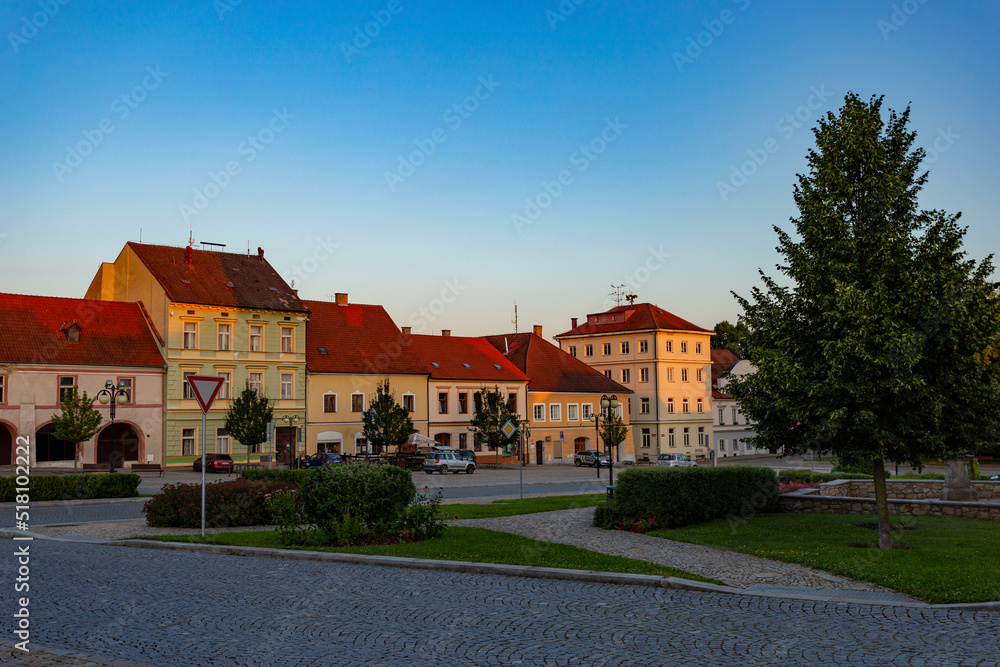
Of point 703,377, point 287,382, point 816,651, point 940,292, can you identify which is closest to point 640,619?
point 816,651

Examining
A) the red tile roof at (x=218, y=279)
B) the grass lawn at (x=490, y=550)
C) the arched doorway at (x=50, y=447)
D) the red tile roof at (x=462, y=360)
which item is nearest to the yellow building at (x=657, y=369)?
the red tile roof at (x=462, y=360)

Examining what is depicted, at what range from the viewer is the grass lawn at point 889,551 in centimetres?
1092

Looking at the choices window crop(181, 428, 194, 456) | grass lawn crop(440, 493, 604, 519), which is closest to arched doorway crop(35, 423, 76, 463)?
window crop(181, 428, 194, 456)

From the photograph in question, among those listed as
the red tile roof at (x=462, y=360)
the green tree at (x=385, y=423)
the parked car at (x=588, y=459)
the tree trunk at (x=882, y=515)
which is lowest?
the parked car at (x=588, y=459)

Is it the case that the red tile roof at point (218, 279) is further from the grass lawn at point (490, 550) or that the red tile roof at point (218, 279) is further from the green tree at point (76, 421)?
the grass lawn at point (490, 550)

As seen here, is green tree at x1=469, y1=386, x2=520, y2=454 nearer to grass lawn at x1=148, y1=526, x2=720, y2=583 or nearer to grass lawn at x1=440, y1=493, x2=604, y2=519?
grass lawn at x1=440, y1=493, x2=604, y2=519

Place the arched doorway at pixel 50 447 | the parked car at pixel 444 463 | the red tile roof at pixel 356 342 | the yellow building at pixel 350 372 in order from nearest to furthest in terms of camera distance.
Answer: the arched doorway at pixel 50 447, the parked car at pixel 444 463, the yellow building at pixel 350 372, the red tile roof at pixel 356 342

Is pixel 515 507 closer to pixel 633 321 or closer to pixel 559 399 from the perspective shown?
pixel 559 399

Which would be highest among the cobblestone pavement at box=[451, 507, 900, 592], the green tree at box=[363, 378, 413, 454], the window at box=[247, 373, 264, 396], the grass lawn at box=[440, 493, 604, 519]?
the window at box=[247, 373, 264, 396]

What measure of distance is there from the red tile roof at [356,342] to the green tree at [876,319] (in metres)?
48.3

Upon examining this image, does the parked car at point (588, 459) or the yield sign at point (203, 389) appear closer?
the yield sign at point (203, 389)

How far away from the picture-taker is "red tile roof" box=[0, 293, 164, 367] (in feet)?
161

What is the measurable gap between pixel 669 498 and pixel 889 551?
17.2ft

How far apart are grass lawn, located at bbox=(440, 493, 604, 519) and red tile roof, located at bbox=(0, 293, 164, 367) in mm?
32874
